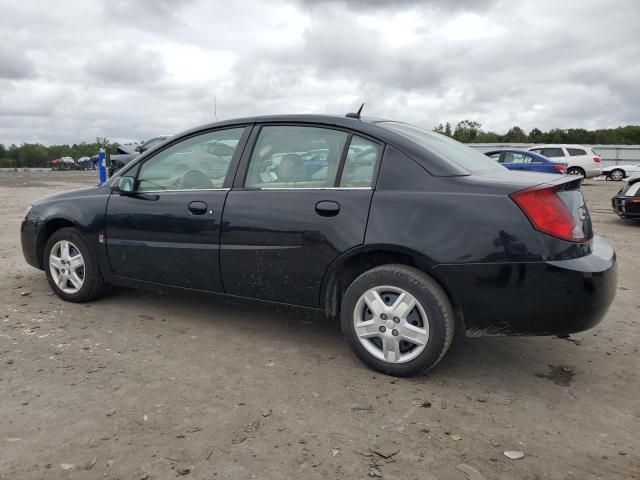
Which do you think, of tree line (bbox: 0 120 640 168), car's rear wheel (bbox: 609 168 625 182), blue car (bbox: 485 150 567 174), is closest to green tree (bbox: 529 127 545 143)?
tree line (bbox: 0 120 640 168)

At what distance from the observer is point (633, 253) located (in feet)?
24.0

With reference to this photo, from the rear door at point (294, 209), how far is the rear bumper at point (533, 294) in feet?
2.26

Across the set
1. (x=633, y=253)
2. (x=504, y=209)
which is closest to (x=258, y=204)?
(x=504, y=209)

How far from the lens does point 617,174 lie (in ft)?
→ 91.1

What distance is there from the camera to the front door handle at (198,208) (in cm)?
374

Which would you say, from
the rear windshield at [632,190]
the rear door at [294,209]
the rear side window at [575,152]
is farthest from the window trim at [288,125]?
the rear side window at [575,152]

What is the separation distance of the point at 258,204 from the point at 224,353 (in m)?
1.03

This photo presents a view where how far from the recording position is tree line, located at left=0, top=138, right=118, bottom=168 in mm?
71188

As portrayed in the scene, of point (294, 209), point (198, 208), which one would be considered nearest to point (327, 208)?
point (294, 209)

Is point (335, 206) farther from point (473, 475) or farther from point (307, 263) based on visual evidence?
point (473, 475)

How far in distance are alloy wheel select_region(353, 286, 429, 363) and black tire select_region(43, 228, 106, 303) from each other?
2.38 m

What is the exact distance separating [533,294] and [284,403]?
147 centimetres

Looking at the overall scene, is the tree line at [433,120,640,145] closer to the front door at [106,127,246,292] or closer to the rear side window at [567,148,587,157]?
the rear side window at [567,148,587,157]

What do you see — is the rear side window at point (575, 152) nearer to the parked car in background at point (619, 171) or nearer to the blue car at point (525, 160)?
the parked car in background at point (619, 171)
